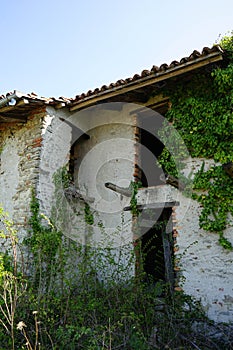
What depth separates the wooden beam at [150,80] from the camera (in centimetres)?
625

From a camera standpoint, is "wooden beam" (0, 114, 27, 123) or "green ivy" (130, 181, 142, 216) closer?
"green ivy" (130, 181, 142, 216)

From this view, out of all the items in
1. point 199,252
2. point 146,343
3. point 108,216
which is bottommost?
point 146,343

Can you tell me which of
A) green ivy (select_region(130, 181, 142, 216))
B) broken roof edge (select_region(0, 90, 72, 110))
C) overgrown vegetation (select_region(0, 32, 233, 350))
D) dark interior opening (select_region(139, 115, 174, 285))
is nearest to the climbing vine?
overgrown vegetation (select_region(0, 32, 233, 350))

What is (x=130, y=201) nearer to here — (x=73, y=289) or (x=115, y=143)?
(x=115, y=143)

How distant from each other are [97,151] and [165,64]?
9.74 ft

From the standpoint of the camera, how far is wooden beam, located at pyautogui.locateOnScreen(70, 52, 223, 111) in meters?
6.25

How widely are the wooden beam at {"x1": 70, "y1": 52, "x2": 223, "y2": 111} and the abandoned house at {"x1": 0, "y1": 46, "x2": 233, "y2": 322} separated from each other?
18 millimetres

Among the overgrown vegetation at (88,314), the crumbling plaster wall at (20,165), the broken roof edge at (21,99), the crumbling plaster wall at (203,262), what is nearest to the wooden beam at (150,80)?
the broken roof edge at (21,99)

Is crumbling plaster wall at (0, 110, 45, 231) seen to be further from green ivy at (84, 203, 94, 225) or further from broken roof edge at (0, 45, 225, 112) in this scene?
green ivy at (84, 203, 94, 225)

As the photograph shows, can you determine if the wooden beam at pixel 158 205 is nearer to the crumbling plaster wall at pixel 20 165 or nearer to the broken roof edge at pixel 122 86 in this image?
the crumbling plaster wall at pixel 20 165

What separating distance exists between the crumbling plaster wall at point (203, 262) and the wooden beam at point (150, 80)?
5.62 ft

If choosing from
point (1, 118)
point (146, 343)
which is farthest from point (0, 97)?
point (146, 343)

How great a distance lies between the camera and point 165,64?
21.5 feet

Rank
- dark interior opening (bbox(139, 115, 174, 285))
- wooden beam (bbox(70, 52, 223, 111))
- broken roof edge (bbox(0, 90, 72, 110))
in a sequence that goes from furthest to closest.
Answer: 1. broken roof edge (bbox(0, 90, 72, 110))
2. dark interior opening (bbox(139, 115, 174, 285))
3. wooden beam (bbox(70, 52, 223, 111))
